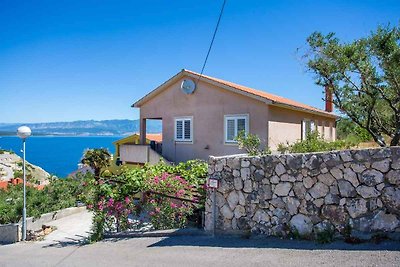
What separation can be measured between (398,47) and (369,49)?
57.6 inches

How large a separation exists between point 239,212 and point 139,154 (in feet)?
39.3

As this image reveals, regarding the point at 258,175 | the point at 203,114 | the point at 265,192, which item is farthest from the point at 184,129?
the point at 265,192

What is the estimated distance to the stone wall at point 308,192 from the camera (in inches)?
266

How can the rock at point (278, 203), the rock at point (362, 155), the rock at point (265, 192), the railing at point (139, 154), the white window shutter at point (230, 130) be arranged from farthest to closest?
the railing at point (139, 154), the white window shutter at point (230, 130), the rock at point (265, 192), the rock at point (278, 203), the rock at point (362, 155)

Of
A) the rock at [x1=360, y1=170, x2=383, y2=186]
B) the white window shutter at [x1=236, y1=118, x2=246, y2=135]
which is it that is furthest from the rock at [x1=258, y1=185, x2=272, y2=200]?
the white window shutter at [x1=236, y1=118, x2=246, y2=135]

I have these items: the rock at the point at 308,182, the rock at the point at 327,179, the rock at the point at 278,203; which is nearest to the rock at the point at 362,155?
the rock at the point at 327,179

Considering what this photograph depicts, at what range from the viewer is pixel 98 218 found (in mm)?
10117

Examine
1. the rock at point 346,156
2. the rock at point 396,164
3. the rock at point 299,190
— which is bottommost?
the rock at point 299,190

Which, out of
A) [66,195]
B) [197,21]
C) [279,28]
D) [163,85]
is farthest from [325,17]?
[66,195]

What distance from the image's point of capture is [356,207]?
6.97 m

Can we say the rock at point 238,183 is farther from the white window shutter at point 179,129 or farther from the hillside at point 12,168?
the hillside at point 12,168

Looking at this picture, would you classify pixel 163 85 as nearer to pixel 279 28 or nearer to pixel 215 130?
pixel 215 130

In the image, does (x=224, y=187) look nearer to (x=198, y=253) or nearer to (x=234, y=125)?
(x=198, y=253)

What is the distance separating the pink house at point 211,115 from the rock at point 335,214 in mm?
8390
